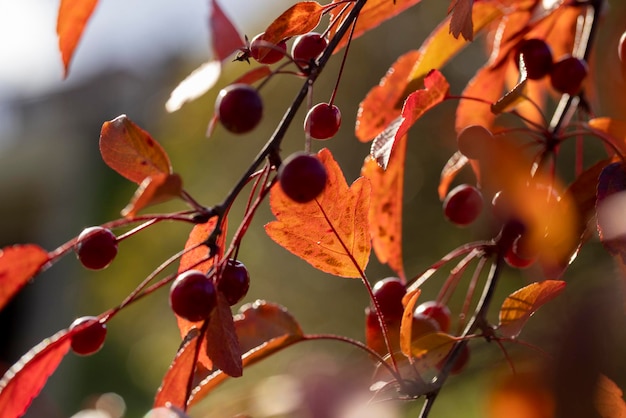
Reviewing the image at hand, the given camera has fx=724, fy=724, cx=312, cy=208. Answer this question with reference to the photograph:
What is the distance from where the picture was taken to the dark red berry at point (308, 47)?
1.26 ft

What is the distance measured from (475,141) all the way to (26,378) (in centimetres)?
28

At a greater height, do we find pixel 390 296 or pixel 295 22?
pixel 295 22

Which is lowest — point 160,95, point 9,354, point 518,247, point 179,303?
point 9,354

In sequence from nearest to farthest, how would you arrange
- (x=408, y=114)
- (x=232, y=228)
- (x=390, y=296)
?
(x=408, y=114), (x=390, y=296), (x=232, y=228)

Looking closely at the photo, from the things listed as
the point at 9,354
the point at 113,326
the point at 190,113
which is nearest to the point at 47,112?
the point at 9,354

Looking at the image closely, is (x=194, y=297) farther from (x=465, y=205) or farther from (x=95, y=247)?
(x=465, y=205)

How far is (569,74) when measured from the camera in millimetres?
501

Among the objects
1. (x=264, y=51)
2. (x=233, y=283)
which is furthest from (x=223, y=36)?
(x=233, y=283)

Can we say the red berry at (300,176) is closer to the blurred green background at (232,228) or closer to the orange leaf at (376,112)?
the blurred green background at (232,228)

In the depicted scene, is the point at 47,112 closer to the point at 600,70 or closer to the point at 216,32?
the point at 600,70

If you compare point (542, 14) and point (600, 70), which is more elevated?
point (542, 14)

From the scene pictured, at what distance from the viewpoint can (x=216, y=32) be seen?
38 cm

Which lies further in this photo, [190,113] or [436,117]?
[190,113]

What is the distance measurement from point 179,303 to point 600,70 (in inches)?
65.3
